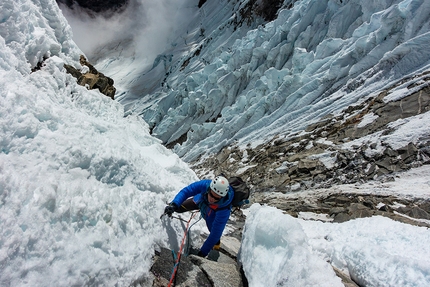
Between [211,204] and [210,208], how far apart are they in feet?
0.87

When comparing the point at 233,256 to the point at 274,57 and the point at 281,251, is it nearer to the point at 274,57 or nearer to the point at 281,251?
the point at 281,251

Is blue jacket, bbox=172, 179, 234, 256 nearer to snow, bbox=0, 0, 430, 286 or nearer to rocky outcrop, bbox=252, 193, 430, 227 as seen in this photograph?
snow, bbox=0, 0, 430, 286

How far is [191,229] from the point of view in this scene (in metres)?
4.45

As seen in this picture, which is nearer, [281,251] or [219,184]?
[281,251]

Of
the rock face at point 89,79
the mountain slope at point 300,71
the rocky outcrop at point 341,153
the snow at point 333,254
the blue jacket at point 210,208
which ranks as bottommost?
the rocky outcrop at point 341,153

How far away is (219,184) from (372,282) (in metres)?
2.07

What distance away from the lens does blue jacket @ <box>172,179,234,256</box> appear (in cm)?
388

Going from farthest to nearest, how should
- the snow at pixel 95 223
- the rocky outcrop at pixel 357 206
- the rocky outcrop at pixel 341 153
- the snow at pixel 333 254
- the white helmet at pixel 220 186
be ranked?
the rocky outcrop at pixel 341 153 → the rocky outcrop at pixel 357 206 → the white helmet at pixel 220 186 → the snow at pixel 333 254 → the snow at pixel 95 223

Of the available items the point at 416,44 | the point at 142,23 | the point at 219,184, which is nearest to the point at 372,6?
the point at 416,44

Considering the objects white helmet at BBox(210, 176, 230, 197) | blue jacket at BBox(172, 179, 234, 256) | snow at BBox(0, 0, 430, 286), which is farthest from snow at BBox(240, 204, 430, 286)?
white helmet at BBox(210, 176, 230, 197)

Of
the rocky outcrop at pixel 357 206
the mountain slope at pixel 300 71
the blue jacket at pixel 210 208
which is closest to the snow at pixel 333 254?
the blue jacket at pixel 210 208

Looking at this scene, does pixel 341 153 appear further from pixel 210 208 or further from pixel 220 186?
pixel 220 186

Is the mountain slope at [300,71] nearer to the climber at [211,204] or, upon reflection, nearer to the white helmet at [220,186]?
the climber at [211,204]

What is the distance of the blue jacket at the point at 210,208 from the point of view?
3.88 metres
